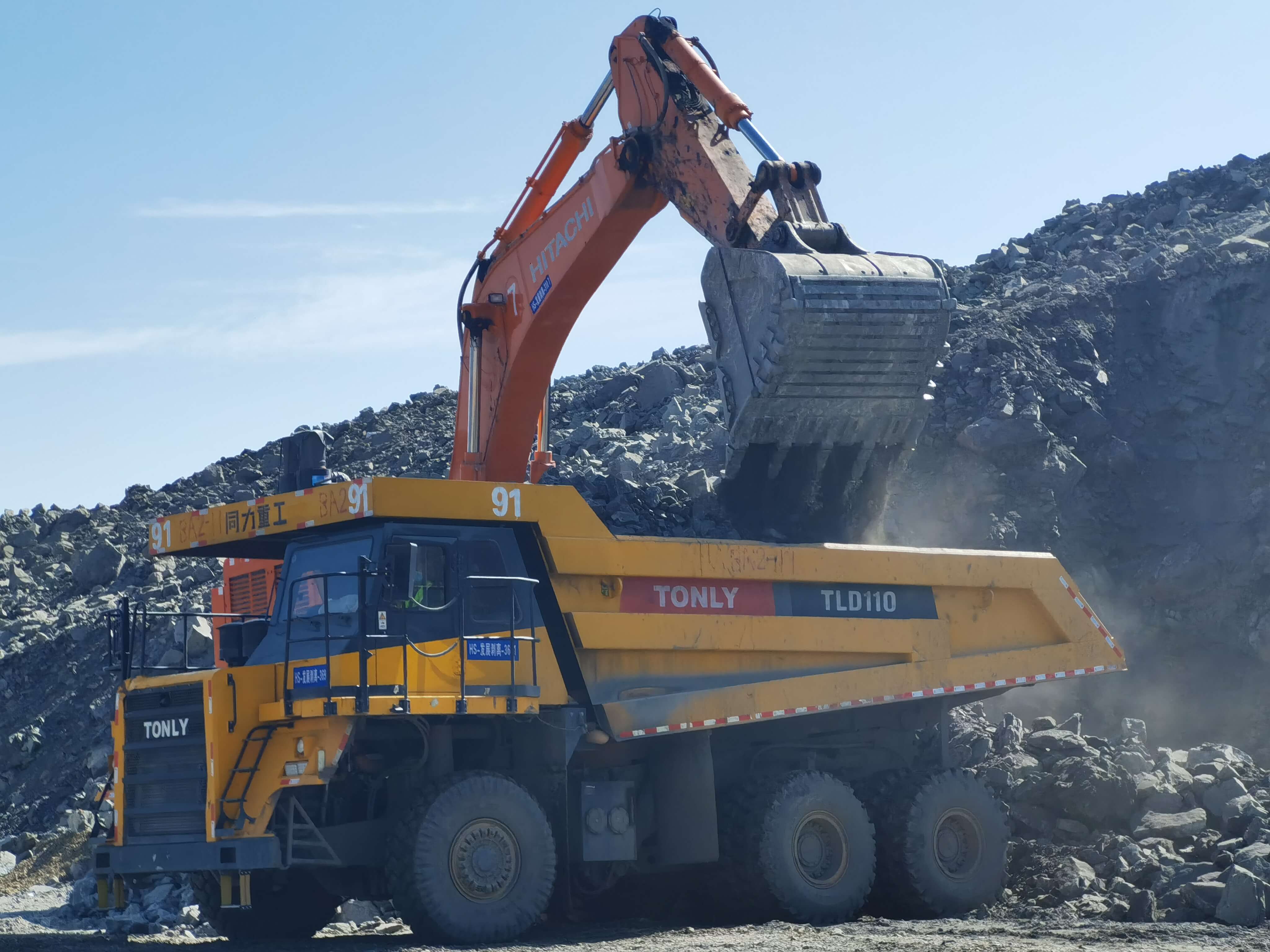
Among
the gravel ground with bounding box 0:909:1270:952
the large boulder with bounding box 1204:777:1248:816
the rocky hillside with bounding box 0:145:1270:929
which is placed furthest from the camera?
the rocky hillside with bounding box 0:145:1270:929

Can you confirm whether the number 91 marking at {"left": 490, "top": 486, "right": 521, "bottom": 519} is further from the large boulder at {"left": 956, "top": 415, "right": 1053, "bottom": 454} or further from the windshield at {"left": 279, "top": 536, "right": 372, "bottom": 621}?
the large boulder at {"left": 956, "top": 415, "right": 1053, "bottom": 454}

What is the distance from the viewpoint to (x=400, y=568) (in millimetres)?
8914

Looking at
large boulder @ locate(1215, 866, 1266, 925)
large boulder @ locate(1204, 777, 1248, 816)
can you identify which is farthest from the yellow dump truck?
large boulder @ locate(1215, 866, 1266, 925)

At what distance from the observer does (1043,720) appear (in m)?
13.9

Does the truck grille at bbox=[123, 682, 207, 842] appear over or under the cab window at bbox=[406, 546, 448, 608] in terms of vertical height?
under

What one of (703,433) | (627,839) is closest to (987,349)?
(703,433)

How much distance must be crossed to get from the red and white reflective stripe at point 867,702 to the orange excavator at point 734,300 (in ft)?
4.77

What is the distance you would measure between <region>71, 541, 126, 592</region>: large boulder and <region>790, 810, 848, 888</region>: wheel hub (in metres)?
15.8

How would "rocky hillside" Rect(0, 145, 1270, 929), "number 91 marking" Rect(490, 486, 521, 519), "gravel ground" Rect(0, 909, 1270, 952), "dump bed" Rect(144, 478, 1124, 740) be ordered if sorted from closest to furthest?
"gravel ground" Rect(0, 909, 1270, 952) < "dump bed" Rect(144, 478, 1124, 740) < "number 91 marking" Rect(490, 486, 521, 519) < "rocky hillside" Rect(0, 145, 1270, 929)

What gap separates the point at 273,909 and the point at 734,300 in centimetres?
524

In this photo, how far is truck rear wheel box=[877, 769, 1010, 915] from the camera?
10.8 metres

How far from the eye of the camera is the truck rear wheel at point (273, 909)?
32.4 ft

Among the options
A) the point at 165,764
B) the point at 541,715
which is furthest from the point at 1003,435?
the point at 165,764

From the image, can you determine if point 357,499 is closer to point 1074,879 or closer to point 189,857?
point 189,857
